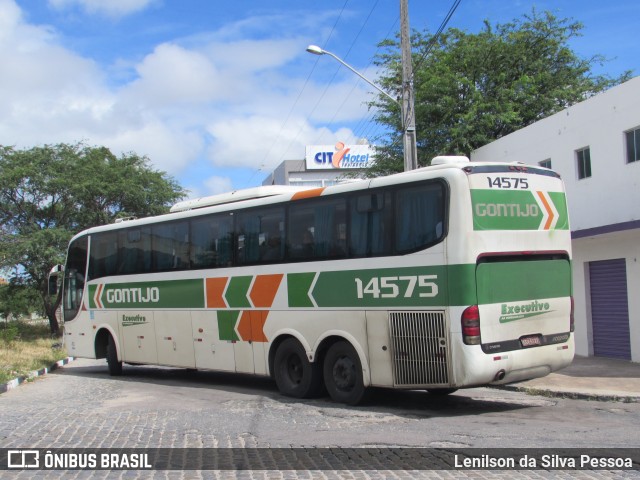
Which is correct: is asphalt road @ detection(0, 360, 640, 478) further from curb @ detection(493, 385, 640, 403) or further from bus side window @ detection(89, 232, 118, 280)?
bus side window @ detection(89, 232, 118, 280)

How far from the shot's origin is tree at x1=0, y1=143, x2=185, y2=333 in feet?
107

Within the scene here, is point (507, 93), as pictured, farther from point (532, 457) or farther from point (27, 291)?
point (27, 291)

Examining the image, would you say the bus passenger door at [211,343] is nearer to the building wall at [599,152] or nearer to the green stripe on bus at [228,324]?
the green stripe on bus at [228,324]

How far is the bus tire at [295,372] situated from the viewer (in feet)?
36.7

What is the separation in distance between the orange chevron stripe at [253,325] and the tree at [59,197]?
22.3 m

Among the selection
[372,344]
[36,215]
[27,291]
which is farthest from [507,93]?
[27,291]

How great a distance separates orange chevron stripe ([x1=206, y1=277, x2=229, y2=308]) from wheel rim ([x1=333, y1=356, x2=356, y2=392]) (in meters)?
3.08

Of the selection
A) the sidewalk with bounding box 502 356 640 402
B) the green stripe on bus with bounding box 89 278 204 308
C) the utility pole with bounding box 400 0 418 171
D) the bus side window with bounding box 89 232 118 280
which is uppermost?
the utility pole with bounding box 400 0 418 171

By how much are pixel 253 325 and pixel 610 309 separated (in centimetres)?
866

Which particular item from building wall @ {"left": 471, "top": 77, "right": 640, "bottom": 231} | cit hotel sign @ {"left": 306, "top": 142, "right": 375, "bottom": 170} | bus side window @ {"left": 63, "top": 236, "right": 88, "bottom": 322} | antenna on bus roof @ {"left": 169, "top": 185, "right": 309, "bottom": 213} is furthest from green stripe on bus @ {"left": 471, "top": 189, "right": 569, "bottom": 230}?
cit hotel sign @ {"left": 306, "top": 142, "right": 375, "bottom": 170}

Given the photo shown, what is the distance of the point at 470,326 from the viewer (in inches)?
351

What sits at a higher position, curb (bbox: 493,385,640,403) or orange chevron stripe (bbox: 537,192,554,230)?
orange chevron stripe (bbox: 537,192,554,230)

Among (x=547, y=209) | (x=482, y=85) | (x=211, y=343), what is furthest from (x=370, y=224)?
(x=482, y=85)

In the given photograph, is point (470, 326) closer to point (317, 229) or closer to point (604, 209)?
point (317, 229)
